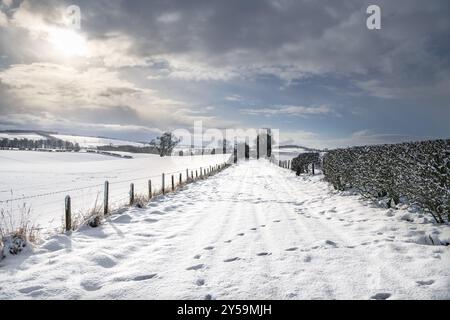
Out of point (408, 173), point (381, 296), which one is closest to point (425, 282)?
point (381, 296)

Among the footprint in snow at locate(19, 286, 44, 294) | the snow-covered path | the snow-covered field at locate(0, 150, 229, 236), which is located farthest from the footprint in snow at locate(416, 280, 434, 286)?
the snow-covered field at locate(0, 150, 229, 236)

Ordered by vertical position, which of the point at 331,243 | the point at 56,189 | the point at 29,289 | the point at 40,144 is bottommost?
the point at 56,189

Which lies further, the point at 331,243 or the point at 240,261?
the point at 331,243

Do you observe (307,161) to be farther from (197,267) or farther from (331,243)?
(197,267)

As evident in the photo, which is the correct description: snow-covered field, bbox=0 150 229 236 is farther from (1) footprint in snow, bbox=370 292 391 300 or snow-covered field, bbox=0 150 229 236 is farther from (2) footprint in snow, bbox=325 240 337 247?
(1) footprint in snow, bbox=370 292 391 300

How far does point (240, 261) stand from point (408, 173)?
5.39 metres

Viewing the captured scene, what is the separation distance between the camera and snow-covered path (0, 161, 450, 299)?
386 centimetres

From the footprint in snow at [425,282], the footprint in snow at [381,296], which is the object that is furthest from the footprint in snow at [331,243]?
the footprint in snow at [381,296]

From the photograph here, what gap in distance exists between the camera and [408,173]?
777 centimetres

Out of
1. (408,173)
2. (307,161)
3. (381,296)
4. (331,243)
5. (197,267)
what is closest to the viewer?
(381,296)

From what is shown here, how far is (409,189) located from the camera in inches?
302

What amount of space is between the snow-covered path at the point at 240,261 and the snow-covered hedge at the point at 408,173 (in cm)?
57
